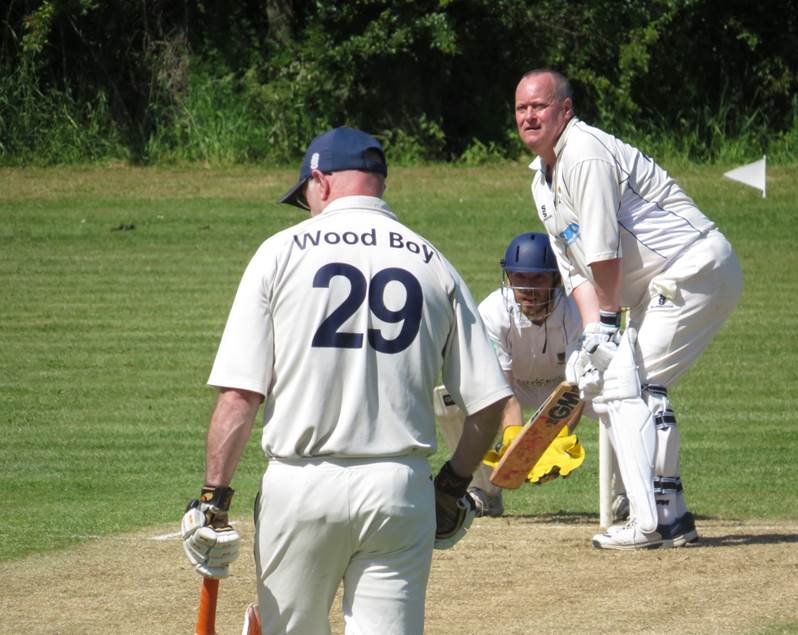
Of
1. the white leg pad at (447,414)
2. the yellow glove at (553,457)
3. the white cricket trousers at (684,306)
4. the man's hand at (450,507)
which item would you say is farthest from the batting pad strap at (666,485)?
the man's hand at (450,507)

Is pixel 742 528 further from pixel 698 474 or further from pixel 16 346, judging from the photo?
pixel 16 346

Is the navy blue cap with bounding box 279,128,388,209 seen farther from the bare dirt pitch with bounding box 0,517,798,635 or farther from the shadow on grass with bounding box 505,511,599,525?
the shadow on grass with bounding box 505,511,599,525

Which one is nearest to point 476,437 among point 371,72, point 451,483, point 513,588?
point 451,483

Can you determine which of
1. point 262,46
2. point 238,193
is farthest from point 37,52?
point 238,193

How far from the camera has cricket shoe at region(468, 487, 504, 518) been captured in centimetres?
848

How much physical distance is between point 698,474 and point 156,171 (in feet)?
60.3

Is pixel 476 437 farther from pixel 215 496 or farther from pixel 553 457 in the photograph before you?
pixel 553 457

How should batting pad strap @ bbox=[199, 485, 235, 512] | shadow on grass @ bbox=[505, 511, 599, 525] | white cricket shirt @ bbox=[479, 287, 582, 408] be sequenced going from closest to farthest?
batting pad strap @ bbox=[199, 485, 235, 512] → shadow on grass @ bbox=[505, 511, 599, 525] → white cricket shirt @ bbox=[479, 287, 582, 408]

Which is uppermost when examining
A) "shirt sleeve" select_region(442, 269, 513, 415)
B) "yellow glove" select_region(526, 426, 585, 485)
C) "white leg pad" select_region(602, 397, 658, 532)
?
"shirt sleeve" select_region(442, 269, 513, 415)

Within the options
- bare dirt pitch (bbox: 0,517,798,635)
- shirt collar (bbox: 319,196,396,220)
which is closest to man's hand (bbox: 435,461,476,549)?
shirt collar (bbox: 319,196,396,220)

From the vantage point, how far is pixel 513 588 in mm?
6641

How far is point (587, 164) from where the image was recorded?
274 inches

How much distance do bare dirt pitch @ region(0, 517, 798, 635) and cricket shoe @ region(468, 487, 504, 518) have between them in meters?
0.60

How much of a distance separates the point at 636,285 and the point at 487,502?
1.74 metres
